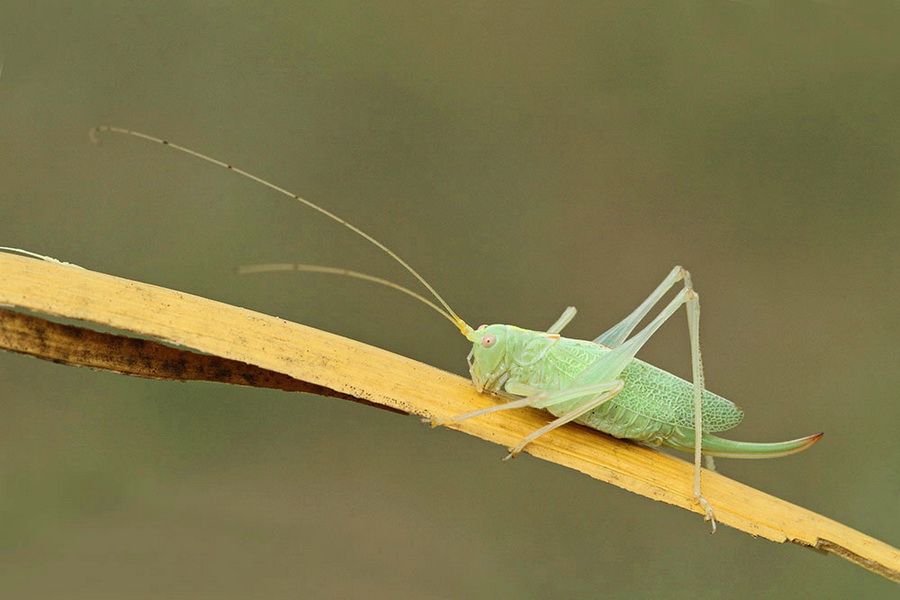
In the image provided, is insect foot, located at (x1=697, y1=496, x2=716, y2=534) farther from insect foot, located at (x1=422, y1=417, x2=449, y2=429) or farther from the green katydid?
insect foot, located at (x1=422, y1=417, x2=449, y2=429)

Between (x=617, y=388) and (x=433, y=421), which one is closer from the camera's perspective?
(x=433, y=421)

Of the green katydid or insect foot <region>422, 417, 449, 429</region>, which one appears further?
the green katydid

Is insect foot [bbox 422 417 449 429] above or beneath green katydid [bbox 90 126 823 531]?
beneath

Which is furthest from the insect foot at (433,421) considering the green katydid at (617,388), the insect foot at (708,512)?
the insect foot at (708,512)

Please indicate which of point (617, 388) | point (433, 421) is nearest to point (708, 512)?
point (617, 388)

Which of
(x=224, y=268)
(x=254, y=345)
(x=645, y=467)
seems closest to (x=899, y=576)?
(x=645, y=467)

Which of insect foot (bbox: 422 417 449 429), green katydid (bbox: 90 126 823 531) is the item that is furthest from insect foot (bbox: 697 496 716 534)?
insect foot (bbox: 422 417 449 429)

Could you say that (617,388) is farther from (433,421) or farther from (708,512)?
(433,421)

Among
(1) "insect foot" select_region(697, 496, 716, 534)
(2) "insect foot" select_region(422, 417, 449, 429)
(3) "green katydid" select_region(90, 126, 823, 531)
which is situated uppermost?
(3) "green katydid" select_region(90, 126, 823, 531)

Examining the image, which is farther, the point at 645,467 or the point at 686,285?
the point at 686,285

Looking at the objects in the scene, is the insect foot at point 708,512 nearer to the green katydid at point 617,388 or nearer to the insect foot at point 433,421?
the green katydid at point 617,388

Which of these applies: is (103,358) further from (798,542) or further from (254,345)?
(798,542)
